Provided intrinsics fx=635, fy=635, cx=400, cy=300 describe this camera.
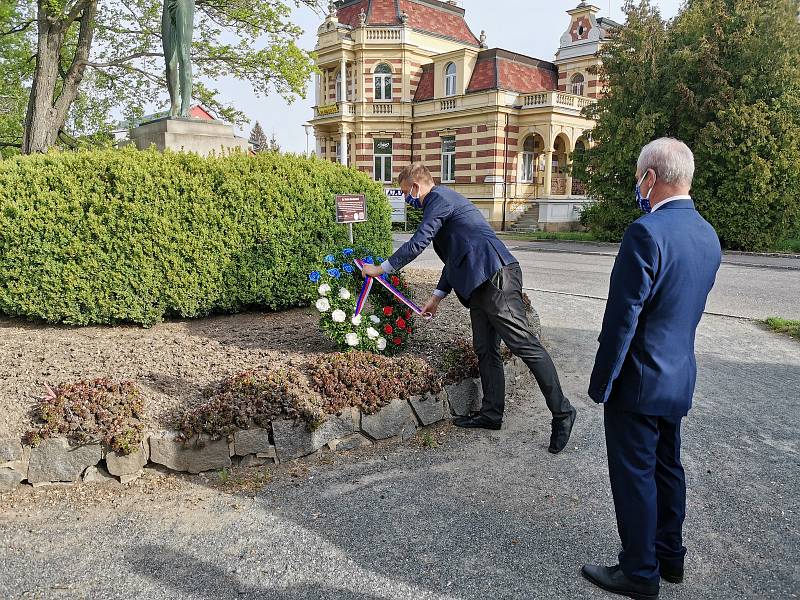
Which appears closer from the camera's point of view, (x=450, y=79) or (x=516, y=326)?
(x=516, y=326)

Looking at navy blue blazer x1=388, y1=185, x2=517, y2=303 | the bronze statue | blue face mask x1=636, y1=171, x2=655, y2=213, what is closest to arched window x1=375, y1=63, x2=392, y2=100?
the bronze statue

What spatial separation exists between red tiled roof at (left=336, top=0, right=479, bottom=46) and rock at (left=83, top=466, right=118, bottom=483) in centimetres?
3814

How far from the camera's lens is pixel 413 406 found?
5062 mm

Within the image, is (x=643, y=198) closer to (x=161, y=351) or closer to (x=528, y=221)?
(x=161, y=351)

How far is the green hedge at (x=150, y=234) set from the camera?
6461 mm

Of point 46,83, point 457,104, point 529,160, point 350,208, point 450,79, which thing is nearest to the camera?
point 350,208

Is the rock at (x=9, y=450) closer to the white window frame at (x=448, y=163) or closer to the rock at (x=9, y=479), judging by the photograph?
the rock at (x=9, y=479)

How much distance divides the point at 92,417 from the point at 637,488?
11.2 ft

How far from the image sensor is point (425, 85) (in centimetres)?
3797

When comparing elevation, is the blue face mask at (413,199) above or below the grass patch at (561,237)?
above

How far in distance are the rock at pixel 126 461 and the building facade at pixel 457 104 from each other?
3080 centimetres

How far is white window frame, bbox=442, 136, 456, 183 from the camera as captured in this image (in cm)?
3632

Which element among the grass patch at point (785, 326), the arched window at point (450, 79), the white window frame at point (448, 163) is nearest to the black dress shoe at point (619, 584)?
the grass patch at point (785, 326)

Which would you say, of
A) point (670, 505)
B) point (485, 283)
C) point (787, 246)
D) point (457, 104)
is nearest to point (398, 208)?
point (457, 104)
